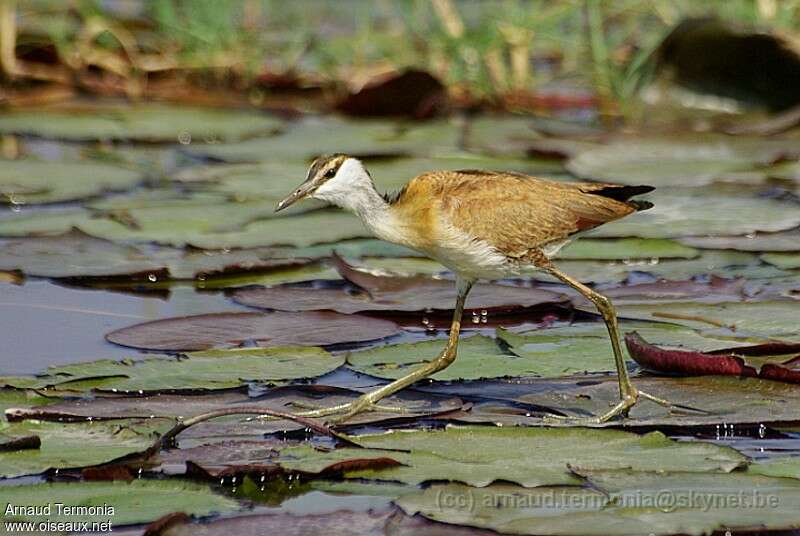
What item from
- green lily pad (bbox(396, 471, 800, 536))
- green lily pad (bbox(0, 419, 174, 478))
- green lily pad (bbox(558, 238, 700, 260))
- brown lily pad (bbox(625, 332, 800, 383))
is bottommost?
green lily pad (bbox(396, 471, 800, 536))

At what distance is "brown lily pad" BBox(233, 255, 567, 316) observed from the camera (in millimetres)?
4715

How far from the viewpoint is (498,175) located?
13.5 ft

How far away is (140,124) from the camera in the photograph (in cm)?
762

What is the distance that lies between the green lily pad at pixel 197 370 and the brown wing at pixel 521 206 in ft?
1.89

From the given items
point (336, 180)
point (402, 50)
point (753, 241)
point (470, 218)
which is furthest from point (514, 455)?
point (402, 50)

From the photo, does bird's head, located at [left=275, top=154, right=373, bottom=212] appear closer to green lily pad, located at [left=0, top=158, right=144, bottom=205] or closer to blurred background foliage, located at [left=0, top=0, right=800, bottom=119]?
green lily pad, located at [left=0, top=158, right=144, bottom=205]

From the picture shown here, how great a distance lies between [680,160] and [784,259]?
4.85 feet

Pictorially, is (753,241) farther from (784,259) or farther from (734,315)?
(734,315)

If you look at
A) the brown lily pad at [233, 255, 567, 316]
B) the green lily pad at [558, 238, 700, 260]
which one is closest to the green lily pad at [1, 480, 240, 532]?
the brown lily pad at [233, 255, 567, 316]

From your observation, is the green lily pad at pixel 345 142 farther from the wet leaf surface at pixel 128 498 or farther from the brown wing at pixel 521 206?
the wet leaf surface at pixel 128 498

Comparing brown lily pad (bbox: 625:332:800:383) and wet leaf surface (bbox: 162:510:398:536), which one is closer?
wet leaf surface (bbox: 162:510:398:536)

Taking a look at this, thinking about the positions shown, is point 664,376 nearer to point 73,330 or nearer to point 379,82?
point 73,330

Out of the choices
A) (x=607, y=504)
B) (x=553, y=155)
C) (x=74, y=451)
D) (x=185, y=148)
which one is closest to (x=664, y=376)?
(x=607, y=504)

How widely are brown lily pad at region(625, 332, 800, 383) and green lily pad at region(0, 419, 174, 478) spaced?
1319 mm
